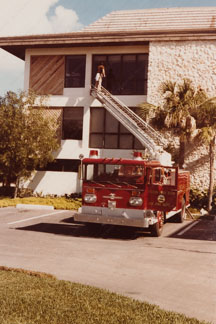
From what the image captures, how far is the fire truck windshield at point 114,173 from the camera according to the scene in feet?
39.6

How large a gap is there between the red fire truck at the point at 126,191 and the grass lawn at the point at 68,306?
16.8ft

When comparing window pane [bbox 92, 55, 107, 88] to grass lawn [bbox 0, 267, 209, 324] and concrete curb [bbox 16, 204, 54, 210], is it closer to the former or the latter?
concrete curb [bbox 16, 204, 54, 210]

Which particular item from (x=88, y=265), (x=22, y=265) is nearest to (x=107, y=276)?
(x=88, y=265)

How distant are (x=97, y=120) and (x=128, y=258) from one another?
1557 centimetres

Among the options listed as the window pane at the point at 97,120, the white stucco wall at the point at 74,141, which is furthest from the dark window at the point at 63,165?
the window pane at the point at 97,120

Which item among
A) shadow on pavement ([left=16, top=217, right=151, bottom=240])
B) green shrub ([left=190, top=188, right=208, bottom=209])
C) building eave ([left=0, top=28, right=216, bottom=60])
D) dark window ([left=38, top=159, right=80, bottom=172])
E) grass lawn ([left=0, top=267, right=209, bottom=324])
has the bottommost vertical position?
shadow on pavement ([left=16, top=217, right=151, bottom=240])

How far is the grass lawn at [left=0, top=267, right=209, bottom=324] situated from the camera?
17.8 ft

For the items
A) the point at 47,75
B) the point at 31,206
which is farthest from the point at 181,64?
the point at 31,206

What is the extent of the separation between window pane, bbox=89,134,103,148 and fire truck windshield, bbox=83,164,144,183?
11712 mm

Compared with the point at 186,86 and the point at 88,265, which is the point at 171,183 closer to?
the point at 88,265

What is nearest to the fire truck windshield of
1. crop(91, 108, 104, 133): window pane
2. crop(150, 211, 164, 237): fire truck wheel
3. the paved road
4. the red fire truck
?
the red fire truck

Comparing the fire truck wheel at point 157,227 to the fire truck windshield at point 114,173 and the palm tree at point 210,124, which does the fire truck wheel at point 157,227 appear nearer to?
the fire truck windshield at point 114,173

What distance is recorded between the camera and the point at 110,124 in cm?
2431

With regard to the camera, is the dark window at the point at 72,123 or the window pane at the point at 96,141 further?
the dark window at the point at 72,123
